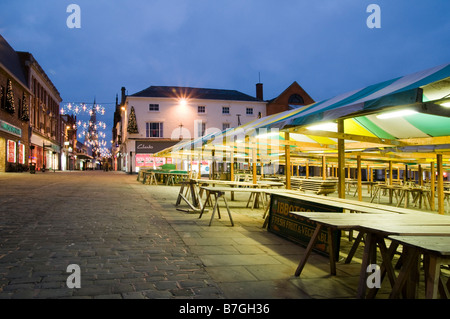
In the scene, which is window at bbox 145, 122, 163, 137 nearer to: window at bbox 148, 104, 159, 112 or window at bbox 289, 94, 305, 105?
window at bbox 148, 104, 159, 112

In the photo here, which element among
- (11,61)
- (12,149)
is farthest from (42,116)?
(12,149)

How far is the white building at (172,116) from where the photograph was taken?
38719 mm

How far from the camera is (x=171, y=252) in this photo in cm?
456

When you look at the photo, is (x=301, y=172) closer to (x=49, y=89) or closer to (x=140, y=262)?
(x=49, y=89)

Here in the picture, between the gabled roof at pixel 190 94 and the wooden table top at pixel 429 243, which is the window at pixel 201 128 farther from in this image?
the wooden table top at pixel 429 243

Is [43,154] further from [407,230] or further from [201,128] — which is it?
[407,230]

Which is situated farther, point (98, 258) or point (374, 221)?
point (98, 258)

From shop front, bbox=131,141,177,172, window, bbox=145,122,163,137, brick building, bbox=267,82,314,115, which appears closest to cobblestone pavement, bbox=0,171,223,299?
shop front, bbox=131,141,177,172

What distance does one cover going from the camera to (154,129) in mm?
39406

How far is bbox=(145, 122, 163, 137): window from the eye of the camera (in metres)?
39.2

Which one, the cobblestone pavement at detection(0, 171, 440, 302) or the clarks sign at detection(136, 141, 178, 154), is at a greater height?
the clarks sign at detection(136, 141, 178, 154)

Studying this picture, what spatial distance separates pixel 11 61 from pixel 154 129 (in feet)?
52.2
